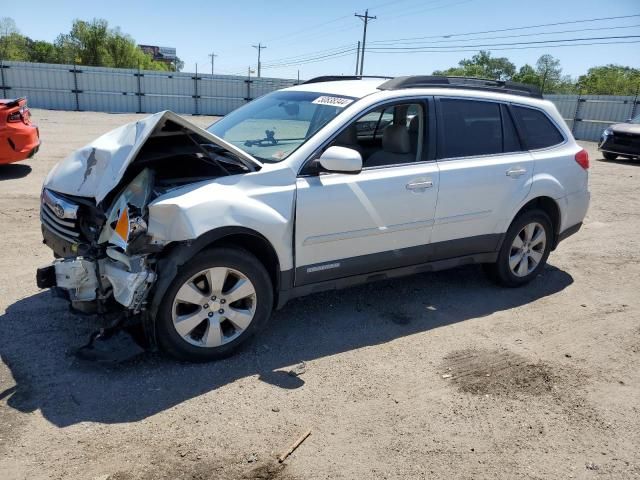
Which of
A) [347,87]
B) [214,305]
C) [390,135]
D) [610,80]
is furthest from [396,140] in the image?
[610,80]

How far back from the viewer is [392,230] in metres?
4.27

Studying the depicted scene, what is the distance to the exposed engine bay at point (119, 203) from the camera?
10.8ft

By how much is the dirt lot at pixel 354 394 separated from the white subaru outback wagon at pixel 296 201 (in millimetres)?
403

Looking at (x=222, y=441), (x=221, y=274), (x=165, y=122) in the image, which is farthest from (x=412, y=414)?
(x=165, y=122)

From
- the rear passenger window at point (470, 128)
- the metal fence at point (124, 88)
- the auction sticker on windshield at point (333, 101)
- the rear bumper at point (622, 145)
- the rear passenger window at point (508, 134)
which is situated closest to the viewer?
the auction sticker on windshield at point (333, 101)

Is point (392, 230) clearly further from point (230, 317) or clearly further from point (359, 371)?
point (230, 317)

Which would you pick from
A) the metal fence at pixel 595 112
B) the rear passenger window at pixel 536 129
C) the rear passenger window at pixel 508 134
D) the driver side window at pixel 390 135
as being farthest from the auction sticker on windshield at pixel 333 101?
the metal fence at pixel 595 112

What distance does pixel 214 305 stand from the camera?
3.57 metres

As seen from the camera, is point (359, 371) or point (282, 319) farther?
point (282, 319)

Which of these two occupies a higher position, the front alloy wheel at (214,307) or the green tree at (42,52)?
the green tree at (42,52)

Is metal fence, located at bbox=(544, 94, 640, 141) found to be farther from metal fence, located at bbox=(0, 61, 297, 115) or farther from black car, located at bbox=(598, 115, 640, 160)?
metal fence, located at bbox=(0, 61, 297, 115)

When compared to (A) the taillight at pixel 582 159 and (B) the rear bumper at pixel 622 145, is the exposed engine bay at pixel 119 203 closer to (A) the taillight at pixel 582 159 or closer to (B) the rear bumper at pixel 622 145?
(A) the taillight at pixel 582 159

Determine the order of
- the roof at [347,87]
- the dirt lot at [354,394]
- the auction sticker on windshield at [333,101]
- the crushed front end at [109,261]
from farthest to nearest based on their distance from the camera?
the roof at [347,87]
the auction sticker on windshield at [333,101]
the crushed front end at [109,261]
the dirt lot at [354,394]

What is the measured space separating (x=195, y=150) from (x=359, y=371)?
1.88 metres
